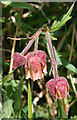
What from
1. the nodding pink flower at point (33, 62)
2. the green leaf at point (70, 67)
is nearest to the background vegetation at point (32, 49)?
the green leaf at point (70, 67)

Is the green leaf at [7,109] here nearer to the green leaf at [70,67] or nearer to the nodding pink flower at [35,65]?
the nodding pink flower at [35,65]

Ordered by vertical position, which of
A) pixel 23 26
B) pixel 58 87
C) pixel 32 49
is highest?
pixel 23 26

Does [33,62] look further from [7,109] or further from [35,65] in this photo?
[7,109]

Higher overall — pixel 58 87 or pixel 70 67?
pixel 70 67

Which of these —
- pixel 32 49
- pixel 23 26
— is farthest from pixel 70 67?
pixel 23 26

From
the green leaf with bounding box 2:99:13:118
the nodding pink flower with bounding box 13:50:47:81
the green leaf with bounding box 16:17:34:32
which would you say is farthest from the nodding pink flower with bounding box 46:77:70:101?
the green leaf with bounding box 16:17:34:32

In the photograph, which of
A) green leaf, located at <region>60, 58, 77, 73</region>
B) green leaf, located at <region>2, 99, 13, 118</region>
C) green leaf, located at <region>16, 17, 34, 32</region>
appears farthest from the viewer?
green leaf, located at <region>16, 17, 34, 32</region>

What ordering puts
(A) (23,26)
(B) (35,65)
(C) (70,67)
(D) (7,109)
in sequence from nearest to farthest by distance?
1. (B) (35,65)
2. (D) (7,109)
3. (C) (70,67)
4. (A) (23,26)

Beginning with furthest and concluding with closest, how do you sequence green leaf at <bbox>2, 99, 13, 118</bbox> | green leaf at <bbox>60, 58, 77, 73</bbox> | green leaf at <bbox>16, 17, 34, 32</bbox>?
1. green leaf at <bbox>16, 17, 34, 32</bbox>
2. green leaf at <bbox>60, 58, 77, 73</bbox>
3. green leaf at <bbox>2, 99, 13, 118</bbox>

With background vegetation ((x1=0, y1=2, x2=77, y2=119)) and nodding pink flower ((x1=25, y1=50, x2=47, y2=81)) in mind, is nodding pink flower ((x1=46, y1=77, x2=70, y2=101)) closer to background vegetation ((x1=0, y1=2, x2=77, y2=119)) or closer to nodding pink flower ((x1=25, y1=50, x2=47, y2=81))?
nodding pink flower ((x1=25, y1=50, x2=47, y2=81))

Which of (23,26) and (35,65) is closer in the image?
(35,65)
